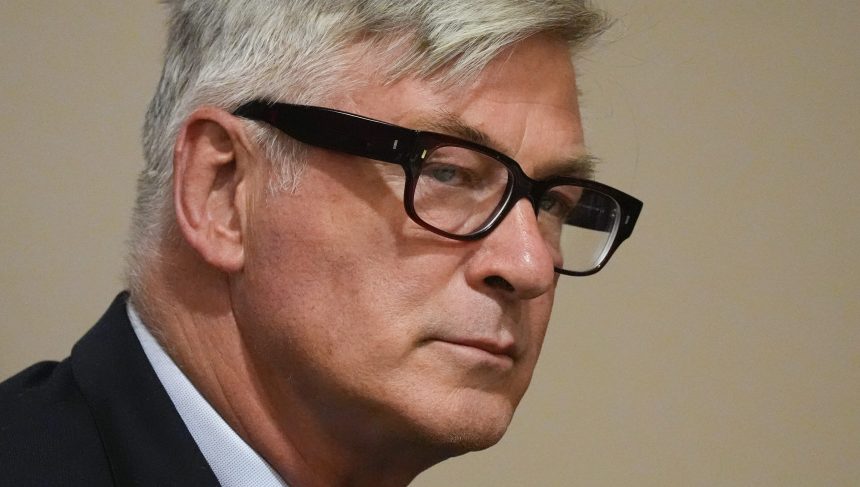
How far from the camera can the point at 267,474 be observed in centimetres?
117

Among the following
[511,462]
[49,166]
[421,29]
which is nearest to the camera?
[421,29]

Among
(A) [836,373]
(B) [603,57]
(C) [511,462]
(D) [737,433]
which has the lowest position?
(C) [511,462]

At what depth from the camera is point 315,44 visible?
112 cm

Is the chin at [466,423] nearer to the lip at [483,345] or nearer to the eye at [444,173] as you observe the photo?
the lip at [483,345]

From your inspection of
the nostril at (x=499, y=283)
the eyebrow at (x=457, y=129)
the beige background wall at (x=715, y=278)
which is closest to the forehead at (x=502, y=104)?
the eyebrow at (x=457, y=129)

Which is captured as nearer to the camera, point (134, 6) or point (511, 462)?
point (134, 6)

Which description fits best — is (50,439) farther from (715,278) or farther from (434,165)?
(715,278)

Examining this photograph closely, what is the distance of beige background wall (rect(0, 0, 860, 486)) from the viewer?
2027 mm

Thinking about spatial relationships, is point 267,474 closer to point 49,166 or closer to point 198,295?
point 198,295

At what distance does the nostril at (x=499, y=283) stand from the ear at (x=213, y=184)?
257 millimetres

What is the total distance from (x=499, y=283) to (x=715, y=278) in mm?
1048

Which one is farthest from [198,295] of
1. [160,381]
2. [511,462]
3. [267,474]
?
[511,462]

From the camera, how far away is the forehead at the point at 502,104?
1.10 metres

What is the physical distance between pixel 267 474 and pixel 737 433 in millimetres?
1141
